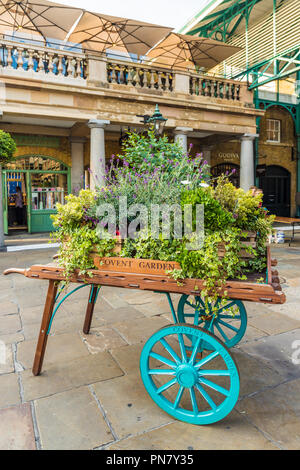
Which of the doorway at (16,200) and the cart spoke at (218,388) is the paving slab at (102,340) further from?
the doorway at (16,200)

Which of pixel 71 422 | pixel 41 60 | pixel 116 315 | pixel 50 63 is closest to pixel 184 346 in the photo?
pixel 71 422

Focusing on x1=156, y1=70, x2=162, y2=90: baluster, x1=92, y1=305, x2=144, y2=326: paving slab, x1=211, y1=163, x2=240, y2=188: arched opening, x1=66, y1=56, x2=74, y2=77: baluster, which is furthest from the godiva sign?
x1=92, y1=305, x2=144, y2=326: paving slab

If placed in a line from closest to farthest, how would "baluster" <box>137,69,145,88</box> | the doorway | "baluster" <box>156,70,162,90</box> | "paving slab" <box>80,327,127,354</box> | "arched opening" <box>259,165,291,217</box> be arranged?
"paving slab" <box>80,327,127,354</box> < "baluster" <box>137,69,145,88</box> < "baluster" <box>156,70,162,90</box> < the doorway < "arched opening" <box>259,165,291,217</box>

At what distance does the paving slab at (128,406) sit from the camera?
197 cm

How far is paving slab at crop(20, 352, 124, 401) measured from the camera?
236cm

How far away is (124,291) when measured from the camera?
500cm

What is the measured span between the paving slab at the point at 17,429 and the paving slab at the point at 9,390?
8 centimetres

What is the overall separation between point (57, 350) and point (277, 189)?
16.2 metres

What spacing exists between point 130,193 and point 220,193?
2.28 ft

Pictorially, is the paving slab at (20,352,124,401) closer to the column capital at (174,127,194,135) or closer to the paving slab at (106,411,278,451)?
the paving slab at (106,411,278,451)

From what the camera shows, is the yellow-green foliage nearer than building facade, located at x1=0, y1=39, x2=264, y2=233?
Yes

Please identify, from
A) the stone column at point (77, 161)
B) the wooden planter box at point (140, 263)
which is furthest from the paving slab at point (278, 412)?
the stone column at point (77, 161)

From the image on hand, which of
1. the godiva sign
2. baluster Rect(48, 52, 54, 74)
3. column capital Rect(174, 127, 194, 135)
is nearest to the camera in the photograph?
baluster Rect(48, 52, 54, 74)

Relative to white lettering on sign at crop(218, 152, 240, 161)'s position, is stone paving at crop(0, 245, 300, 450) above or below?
below
